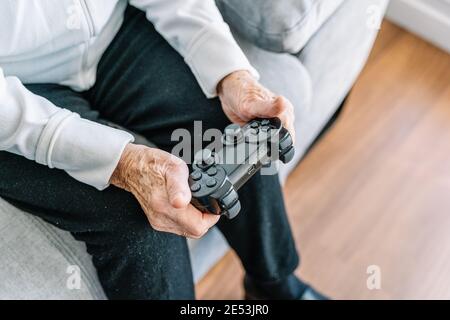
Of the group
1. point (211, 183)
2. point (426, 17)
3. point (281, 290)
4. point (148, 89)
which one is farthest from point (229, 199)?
point (426, 17)

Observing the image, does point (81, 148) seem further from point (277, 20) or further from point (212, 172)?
point (277, 20)

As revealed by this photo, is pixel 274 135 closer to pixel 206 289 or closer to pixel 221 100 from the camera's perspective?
pixel 221 100

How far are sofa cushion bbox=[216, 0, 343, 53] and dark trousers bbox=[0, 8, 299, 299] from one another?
12cm

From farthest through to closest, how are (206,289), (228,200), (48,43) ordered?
(206,289) < (48,43) < (228,200)

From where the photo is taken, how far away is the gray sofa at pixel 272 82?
0.82 meters

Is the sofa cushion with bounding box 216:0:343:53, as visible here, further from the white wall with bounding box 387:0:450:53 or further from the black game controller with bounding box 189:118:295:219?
the white wall with bounding box 387:0:450:53

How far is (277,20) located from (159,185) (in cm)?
33

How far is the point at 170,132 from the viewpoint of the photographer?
87 cm

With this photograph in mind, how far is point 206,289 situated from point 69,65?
0.54 meters

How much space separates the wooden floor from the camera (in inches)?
46.4

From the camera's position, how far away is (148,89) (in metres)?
0.87

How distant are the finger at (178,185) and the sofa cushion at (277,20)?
0.94 feet

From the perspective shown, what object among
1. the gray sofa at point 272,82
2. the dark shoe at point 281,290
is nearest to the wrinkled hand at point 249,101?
the gray sofa at point 272,82
